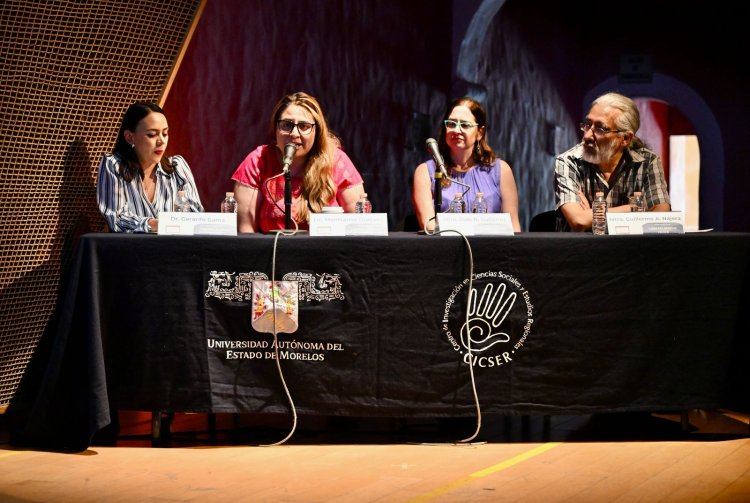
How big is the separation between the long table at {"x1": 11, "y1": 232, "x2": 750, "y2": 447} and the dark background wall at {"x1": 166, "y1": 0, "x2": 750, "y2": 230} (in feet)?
4.13

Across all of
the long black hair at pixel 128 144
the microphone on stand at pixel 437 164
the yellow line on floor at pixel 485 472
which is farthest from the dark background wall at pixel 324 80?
the yellow line on floor at pixel 485 472

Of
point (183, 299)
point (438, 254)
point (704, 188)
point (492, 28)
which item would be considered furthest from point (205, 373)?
point (704, 188)

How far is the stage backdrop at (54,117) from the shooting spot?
356 cm

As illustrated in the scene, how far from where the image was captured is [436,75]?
Result: 22.8 ft

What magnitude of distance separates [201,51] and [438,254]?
1.80m

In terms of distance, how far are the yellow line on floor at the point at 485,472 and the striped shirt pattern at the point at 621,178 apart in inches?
41.3

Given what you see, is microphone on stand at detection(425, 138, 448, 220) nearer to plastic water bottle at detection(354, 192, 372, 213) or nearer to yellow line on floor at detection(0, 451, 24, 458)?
plastic water bottle at detection(354, 192, 372, 213)

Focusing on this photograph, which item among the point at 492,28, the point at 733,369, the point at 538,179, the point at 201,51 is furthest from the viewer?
the point at 538,179

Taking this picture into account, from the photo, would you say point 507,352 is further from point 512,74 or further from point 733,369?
point 512,74

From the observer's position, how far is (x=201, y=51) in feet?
14.5

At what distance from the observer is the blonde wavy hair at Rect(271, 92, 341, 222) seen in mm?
3826

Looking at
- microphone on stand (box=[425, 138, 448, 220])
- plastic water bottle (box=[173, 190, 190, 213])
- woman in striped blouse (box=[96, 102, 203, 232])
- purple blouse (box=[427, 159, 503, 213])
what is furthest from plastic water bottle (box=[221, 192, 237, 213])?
purple blouse (box=[427, 159, 503, 213])

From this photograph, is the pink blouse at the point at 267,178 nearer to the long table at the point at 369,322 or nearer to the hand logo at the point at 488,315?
the long table at the point at 369,322

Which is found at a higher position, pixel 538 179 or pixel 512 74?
pixel 512 74
